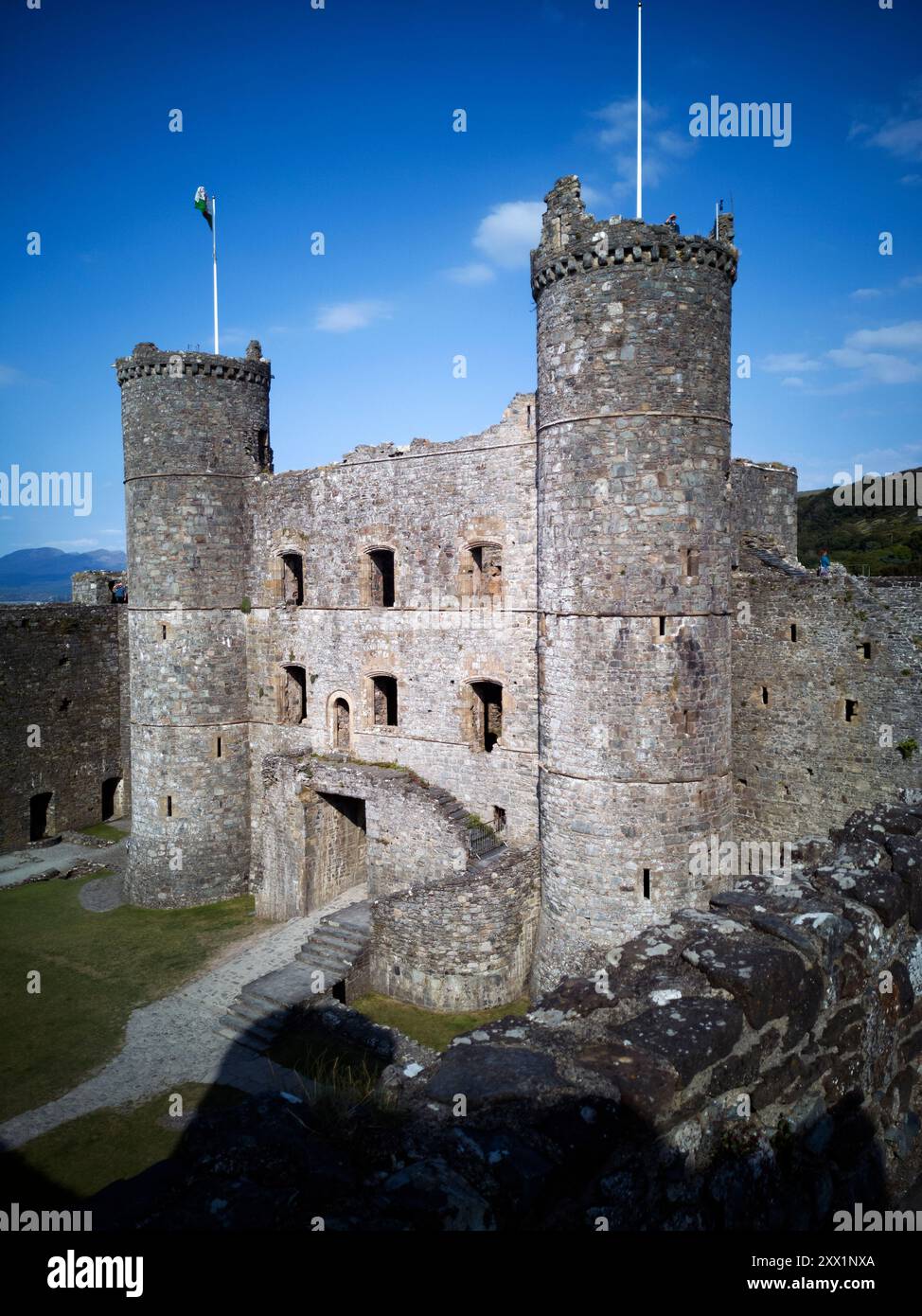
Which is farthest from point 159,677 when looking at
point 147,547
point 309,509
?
point 309,509

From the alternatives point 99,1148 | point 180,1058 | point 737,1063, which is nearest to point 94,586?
point 180,1058

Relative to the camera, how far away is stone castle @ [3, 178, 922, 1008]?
12750 mm

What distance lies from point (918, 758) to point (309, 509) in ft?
41.5

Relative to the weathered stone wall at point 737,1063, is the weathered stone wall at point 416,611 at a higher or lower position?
higher

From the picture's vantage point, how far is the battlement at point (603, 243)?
12359 millimetres

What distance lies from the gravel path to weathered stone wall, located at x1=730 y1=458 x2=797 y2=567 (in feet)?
37.3

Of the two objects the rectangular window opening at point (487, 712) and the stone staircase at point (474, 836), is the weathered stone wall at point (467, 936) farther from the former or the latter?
the rectangular window opening at point (487, 712)

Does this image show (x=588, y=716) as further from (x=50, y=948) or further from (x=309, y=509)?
(x=50, y=948)

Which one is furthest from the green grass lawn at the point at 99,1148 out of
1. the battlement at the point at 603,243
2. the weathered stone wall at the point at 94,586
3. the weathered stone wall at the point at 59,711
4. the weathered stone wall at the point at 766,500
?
the weathered stone wall at the point at 94,586

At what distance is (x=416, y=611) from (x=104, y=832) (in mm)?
12972

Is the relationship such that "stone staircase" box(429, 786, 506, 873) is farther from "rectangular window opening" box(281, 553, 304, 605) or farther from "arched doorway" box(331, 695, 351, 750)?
"rectangular window opening" box(281, 553, 304, 605)

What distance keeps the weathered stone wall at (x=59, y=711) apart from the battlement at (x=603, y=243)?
55.7 ft

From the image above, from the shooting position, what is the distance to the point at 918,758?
12555 mm

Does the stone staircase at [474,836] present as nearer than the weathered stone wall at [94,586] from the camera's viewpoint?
Yes
